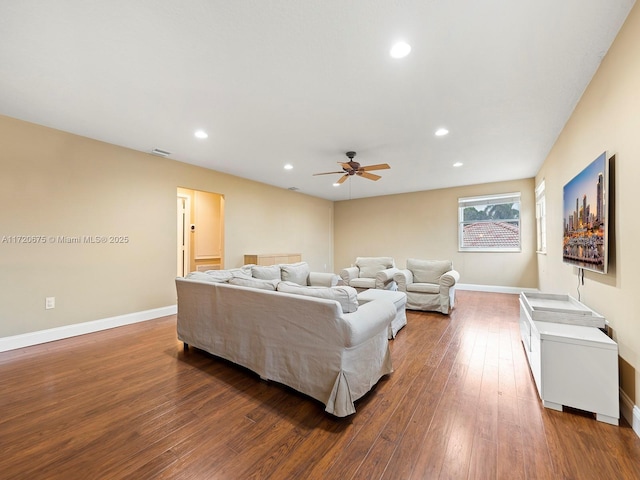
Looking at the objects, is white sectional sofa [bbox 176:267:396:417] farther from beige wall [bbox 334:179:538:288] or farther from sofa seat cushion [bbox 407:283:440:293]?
beige wall [bbox 334:179:538:288]

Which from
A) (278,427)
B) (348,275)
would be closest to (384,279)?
(348,275)

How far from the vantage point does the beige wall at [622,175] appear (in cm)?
166

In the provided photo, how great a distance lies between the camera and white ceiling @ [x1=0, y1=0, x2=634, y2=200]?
1.69 meters

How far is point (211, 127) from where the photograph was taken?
333 cm

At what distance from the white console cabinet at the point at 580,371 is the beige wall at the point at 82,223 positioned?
496 centimetres

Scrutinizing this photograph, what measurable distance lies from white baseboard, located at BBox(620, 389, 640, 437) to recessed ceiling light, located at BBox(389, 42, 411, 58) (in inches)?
109

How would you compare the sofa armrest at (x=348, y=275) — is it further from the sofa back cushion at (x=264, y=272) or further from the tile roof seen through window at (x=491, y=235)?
the tile roof seen through window at (x=491, y=235)

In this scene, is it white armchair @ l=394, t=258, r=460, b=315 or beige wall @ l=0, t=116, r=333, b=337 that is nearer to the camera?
beige wall @ l=0, t=116, r=333, b=337

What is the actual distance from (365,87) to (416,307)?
3.60 metres

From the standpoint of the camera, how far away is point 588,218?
2258 millimetres

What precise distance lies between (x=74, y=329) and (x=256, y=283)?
9.39 feet

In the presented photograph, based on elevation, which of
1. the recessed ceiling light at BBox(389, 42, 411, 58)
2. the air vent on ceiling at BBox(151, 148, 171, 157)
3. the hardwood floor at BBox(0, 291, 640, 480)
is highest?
the recessed ceiling light at BBox(389, 42, 411, 58)

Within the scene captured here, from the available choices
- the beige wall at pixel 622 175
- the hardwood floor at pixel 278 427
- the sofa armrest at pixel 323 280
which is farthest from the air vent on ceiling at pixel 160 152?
the beige wall at pixel 622 175

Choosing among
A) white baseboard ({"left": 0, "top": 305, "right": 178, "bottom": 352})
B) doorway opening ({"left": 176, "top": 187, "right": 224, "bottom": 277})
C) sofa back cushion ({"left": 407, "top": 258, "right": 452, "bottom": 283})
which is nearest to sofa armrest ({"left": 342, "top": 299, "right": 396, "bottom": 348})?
sofa back cushion ({"left": 407, "top": 258, "right": 452, "bottom": 283})
